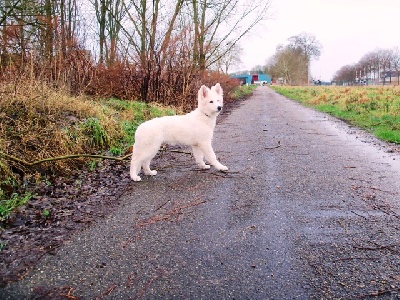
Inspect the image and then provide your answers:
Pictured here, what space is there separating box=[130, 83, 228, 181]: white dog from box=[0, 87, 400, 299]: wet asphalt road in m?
0.30

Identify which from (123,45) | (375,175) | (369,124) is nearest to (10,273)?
(375,175)

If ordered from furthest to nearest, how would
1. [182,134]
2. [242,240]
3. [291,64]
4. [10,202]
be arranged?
[291,64] → [182,134] → [10,202] → [242,240]

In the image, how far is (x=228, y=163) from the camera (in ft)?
22.3

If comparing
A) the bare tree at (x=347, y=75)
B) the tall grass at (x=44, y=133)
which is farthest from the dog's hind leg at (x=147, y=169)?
the bare tree at (x=347, y=75)

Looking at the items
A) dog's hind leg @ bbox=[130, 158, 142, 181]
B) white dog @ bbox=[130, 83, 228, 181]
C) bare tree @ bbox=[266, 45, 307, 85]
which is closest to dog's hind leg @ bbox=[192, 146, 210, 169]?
white dog @ bbox=[130, 83, 228, 181]

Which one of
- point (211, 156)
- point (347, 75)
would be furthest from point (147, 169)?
point (347, 75)

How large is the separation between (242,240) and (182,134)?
2.80 meters

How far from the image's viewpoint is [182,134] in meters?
5.95

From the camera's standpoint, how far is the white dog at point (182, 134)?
5.65 metres

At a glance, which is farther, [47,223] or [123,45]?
[123,45]

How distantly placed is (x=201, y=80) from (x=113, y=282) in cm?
1572

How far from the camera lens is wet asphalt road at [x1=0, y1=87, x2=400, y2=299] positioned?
108 inches

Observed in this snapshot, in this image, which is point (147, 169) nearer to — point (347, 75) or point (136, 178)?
point (136, 178)

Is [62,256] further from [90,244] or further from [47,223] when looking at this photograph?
[47,223]
